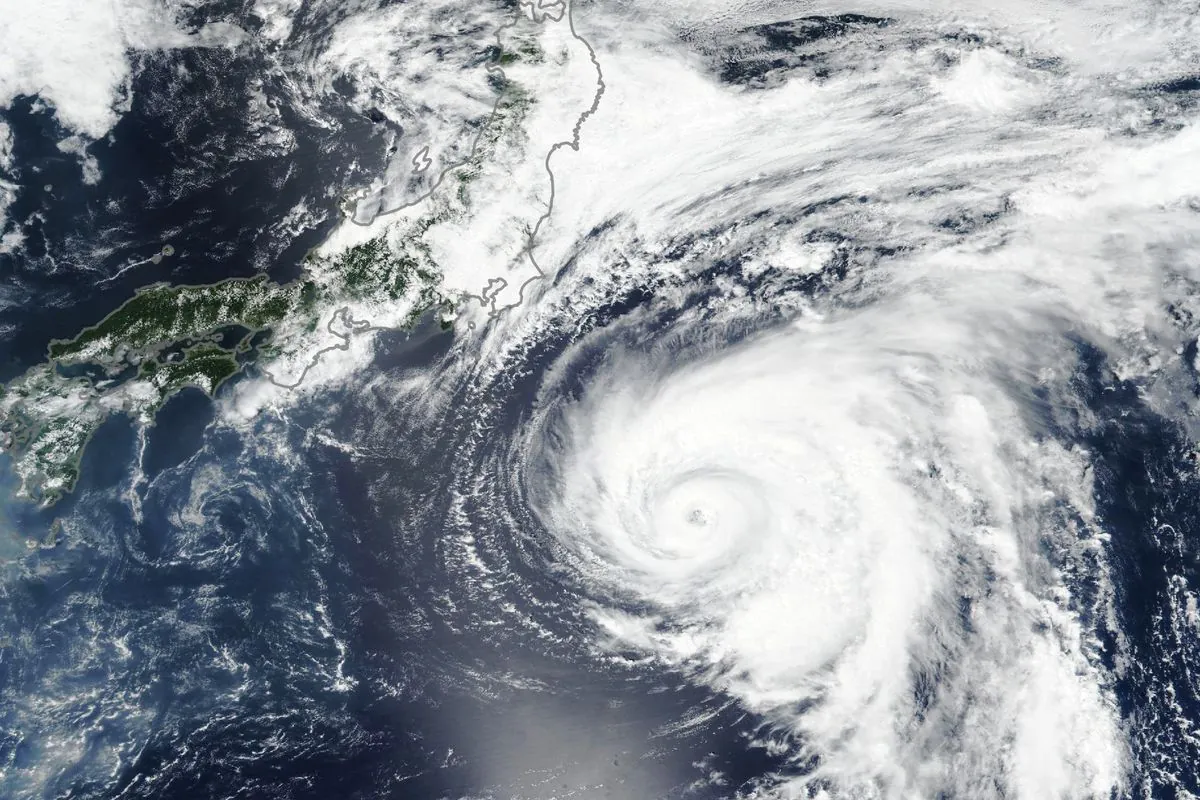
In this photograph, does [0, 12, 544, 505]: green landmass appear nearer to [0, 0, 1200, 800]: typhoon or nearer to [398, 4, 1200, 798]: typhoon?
[0, 0, 1200, 800]: typhoon

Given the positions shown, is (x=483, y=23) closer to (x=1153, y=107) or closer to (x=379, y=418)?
(x=379, y=418)

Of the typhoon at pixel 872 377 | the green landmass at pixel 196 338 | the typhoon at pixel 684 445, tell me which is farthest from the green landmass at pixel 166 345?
the typhoon at pixel 872 377

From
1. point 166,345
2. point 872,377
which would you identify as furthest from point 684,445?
point 166,345

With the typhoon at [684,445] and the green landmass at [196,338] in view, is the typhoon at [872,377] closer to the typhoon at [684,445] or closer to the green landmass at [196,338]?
the typhoon at [684,445]

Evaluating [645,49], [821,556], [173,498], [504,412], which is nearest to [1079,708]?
[821,556]

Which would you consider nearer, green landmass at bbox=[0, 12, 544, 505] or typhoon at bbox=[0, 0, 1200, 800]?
typhoon at bbox=[0, 0, 1200, 800]

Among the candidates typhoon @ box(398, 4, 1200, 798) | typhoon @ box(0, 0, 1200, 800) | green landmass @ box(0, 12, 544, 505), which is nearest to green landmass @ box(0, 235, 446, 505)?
green landmass @ box(0, 12, 544, 505)

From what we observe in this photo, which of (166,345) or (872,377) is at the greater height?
(166,345)

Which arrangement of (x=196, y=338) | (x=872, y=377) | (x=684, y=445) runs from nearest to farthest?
(x=872, y=377)
(x=684, y=445)
(x=196, y=338)

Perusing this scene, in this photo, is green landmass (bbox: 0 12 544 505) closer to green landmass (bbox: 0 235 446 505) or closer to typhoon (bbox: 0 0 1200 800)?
green landmass (bbox: 0 235 446 505)

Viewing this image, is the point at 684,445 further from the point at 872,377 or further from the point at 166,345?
the point at 166,345
